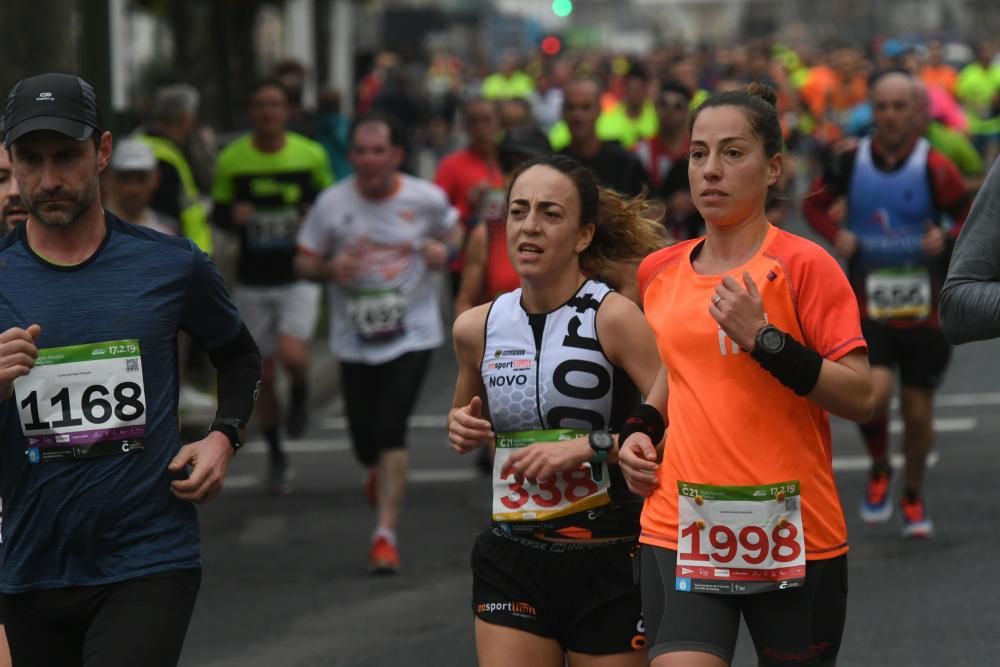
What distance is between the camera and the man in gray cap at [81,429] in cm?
446

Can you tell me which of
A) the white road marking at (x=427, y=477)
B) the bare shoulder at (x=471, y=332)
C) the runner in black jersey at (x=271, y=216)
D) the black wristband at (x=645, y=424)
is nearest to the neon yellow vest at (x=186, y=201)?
the runner in black jersey at (x=271, y=216)

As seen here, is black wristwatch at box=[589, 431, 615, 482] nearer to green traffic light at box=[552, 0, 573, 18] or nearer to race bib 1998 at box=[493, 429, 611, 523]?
race bib 1998 at box=[493, 429, 611, 523]

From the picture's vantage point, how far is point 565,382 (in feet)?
16.4

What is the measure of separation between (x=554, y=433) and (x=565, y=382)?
13 centimetres

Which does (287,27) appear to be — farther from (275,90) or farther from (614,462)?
(614,462)

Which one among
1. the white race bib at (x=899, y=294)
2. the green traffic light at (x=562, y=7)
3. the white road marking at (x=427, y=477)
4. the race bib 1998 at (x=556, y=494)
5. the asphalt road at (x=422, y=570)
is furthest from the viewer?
the green traffic light at (x=562, y=7)

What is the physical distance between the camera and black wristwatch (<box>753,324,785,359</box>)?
4.30m

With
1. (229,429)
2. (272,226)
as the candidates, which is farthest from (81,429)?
(272,226)

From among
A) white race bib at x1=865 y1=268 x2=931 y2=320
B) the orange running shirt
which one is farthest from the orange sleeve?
white race bib at x1=865 y1=268 x2=931 y2=320

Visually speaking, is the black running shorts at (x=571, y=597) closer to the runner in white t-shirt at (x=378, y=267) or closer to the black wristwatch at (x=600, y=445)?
the black wristwatch at (x=600, y=445)

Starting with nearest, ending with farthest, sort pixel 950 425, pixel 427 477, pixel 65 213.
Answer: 1. pixel 65 213
2. pixel 427 477
3. pixel 950 425

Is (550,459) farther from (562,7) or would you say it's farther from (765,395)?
(562,7)

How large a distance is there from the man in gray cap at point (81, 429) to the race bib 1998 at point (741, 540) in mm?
1110

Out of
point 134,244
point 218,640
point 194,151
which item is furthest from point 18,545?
point 194,151
